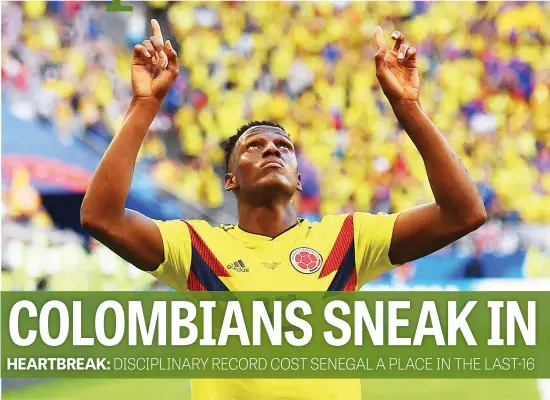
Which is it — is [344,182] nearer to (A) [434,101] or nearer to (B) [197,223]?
(A) [434,101]

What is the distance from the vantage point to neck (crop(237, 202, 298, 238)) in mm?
2580

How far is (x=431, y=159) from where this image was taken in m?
2.23

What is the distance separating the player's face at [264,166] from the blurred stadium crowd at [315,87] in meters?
4.27

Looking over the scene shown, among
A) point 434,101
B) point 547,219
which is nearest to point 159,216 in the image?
point 434,101

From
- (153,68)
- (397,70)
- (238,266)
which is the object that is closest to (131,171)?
(153,68)

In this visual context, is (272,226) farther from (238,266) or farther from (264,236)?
(238,266)

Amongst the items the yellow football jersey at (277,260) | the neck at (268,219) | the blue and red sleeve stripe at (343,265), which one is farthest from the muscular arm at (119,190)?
the blue and red sleeve stripe at (343,265)

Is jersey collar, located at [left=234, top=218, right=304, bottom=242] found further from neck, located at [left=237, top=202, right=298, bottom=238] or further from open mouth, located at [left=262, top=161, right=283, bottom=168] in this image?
open mouth, located at [left=262, top=161, right=283, bottom=168]

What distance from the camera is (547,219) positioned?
23.9 ft

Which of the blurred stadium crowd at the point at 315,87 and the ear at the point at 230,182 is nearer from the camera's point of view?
the ear at the point at 230,182

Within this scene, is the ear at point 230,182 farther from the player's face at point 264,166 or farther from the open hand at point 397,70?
the open hand at point 397,70

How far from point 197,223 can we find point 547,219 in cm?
546

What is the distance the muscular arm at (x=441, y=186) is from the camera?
2.23 m

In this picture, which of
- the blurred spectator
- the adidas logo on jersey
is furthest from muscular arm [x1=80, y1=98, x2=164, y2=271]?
the blurred spectator
